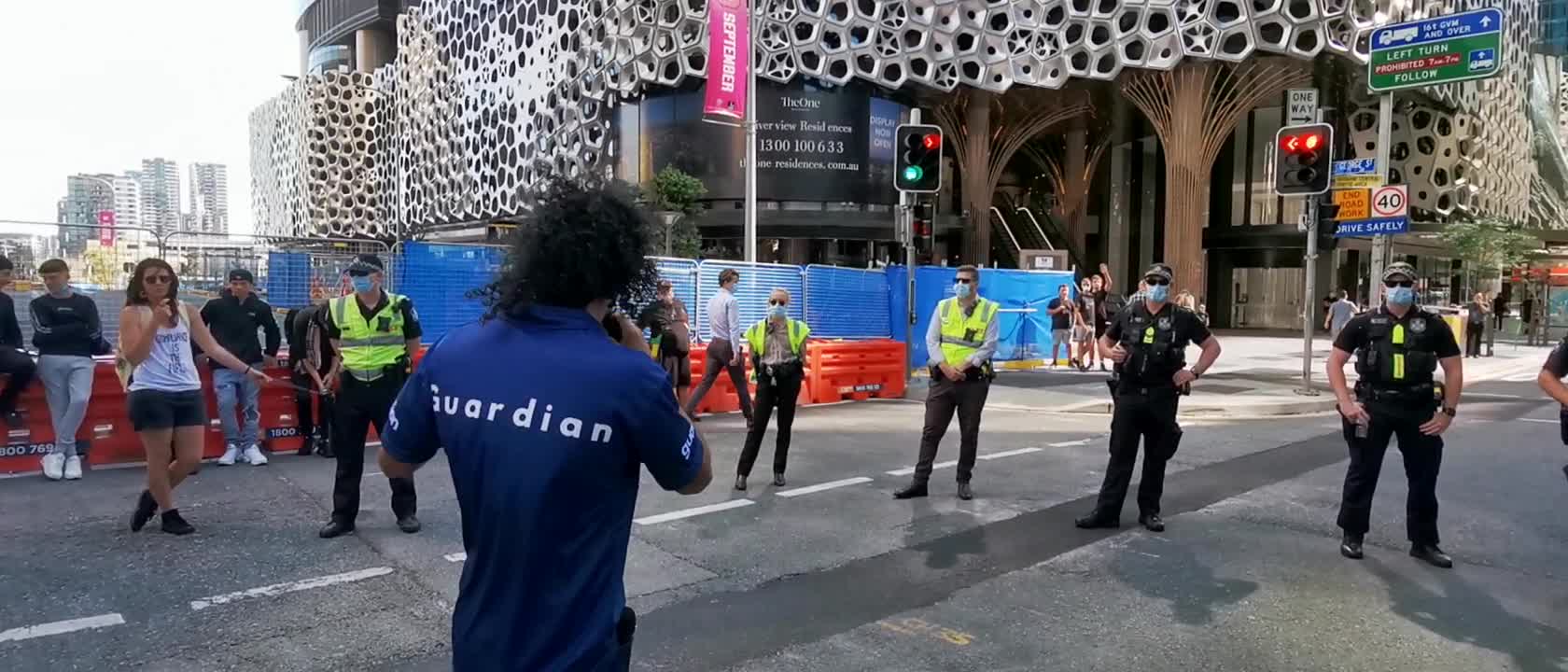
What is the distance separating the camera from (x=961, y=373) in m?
6.94

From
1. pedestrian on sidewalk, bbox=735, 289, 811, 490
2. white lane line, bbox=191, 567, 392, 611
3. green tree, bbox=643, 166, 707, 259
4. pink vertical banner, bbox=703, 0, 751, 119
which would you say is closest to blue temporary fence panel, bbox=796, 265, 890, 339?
pink vertical banner, bbox=703, 0, 751, 119

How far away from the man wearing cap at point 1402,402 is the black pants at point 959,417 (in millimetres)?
2300

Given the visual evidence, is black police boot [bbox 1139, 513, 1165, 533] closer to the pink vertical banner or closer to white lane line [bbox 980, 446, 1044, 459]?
white lane line [bbox 980, 446, 1044, 459]

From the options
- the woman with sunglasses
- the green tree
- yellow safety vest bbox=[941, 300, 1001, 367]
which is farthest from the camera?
the green tree

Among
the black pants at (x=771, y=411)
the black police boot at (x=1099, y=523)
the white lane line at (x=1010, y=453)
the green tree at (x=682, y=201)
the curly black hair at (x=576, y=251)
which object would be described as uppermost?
the green tree at (x=682, y=201)

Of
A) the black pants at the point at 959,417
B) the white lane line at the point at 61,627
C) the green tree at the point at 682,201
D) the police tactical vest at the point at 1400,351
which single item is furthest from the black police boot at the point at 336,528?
the green tree at the point at 682,201

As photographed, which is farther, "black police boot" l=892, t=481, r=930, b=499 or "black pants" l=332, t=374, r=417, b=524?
"black police boot" l=892, t=481, r=930, b=499

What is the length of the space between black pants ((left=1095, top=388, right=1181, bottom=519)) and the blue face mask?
1.32 m

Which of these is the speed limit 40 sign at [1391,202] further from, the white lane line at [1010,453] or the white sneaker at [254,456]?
the white sneaker at [254,456]

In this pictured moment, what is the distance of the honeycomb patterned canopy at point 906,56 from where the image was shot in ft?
103

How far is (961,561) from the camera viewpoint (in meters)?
5.44

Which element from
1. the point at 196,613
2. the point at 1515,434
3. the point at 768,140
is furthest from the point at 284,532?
the point at 768,140

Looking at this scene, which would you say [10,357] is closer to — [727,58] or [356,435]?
[356,435]

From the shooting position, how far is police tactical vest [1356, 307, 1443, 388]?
17.7 ft
